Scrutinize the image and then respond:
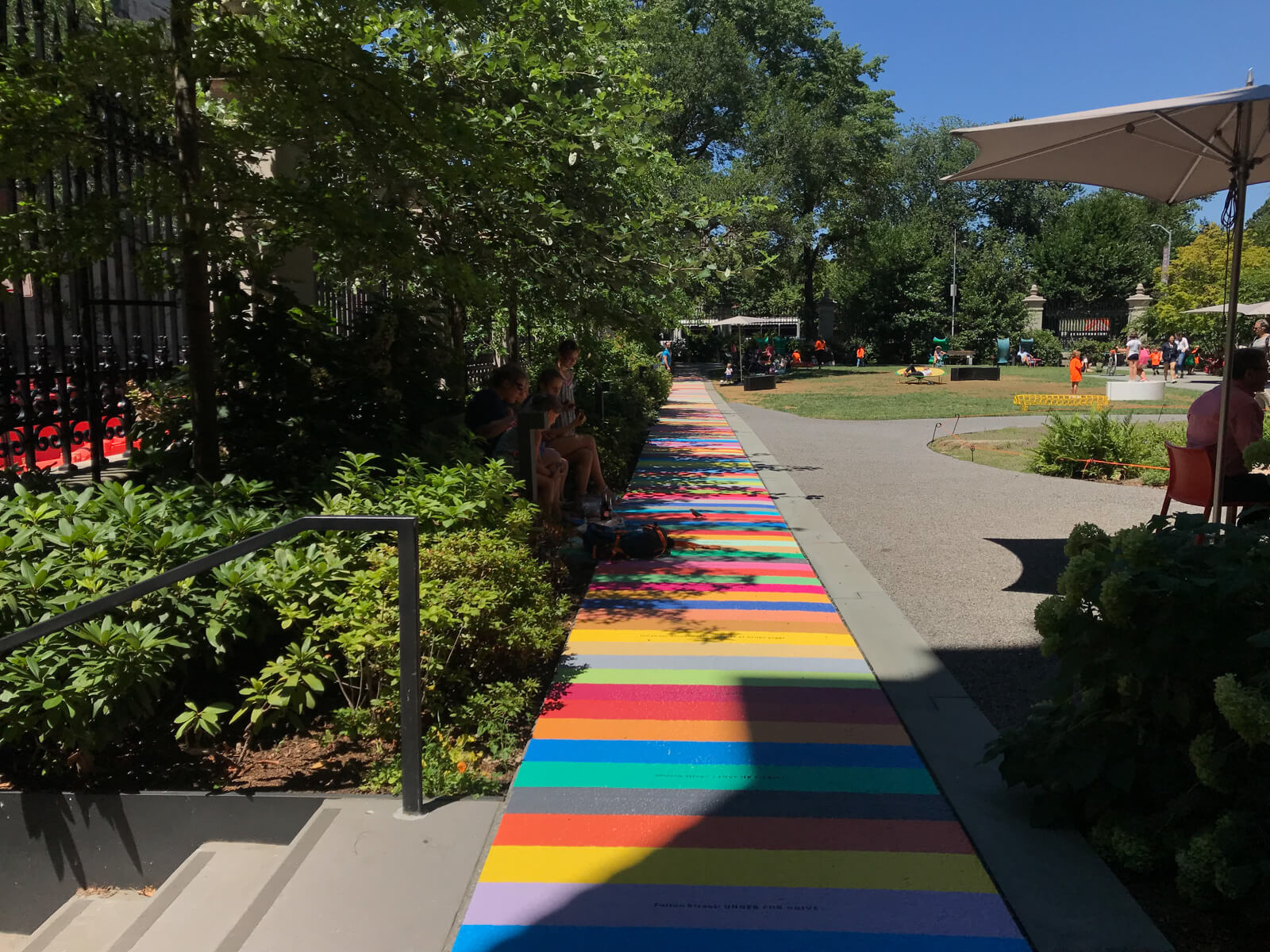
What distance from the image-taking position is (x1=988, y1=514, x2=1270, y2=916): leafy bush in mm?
2590

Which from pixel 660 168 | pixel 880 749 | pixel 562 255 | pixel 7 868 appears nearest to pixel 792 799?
pixel 880 749

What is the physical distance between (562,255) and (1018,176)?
3.62 metres

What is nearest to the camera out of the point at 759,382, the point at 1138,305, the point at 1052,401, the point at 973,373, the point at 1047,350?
the point at 1052,401

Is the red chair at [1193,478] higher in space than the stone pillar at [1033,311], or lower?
lower

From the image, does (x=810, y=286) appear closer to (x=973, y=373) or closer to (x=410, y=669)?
(x=973, y=373)

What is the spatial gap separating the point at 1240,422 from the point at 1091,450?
4933 mm

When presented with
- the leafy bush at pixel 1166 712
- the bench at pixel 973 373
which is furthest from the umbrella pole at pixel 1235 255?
the bench at pixel 973 373

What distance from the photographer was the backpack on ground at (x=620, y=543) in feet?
23.0

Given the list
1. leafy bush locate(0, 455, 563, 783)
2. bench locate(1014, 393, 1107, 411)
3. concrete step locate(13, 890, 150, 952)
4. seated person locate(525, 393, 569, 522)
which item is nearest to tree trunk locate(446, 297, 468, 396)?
seated person locate(525, 393, 569, 522)

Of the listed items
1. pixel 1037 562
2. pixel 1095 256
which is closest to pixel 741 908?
pixel 1037 562

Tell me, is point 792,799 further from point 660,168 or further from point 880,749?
point 660,168

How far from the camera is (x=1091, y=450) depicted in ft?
37.2

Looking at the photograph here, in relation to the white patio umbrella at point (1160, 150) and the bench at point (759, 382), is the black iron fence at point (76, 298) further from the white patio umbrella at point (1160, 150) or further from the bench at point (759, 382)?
the bench at point (759, 382)

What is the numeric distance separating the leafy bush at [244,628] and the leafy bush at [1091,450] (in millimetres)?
8848
